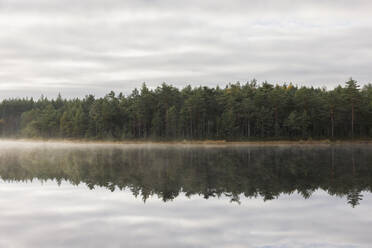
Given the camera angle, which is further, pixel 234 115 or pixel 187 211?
pixel 234 115

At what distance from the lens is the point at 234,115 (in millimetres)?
96938

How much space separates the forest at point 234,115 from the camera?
96.6m

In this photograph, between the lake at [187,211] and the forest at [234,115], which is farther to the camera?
the forest at [234,115]

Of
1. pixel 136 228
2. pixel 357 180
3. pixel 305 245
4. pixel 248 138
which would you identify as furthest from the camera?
pixel 248 138

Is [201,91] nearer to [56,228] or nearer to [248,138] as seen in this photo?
[248,138]

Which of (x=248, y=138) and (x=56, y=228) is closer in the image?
(x=56, y=228)

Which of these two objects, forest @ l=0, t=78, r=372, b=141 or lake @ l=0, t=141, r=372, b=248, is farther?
forest @ l=0, t=78, r=372, b=141

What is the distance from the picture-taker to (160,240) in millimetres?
10133

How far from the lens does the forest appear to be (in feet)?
317

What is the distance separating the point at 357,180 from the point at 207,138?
76.1 m

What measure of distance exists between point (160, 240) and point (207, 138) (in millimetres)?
87654

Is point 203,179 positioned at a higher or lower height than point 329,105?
lower

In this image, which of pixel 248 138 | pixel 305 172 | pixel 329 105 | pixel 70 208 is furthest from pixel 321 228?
pixel 329 105

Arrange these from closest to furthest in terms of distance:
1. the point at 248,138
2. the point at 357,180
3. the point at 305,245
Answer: the point at 305,245
the point at 357,180
the point at 248,138
